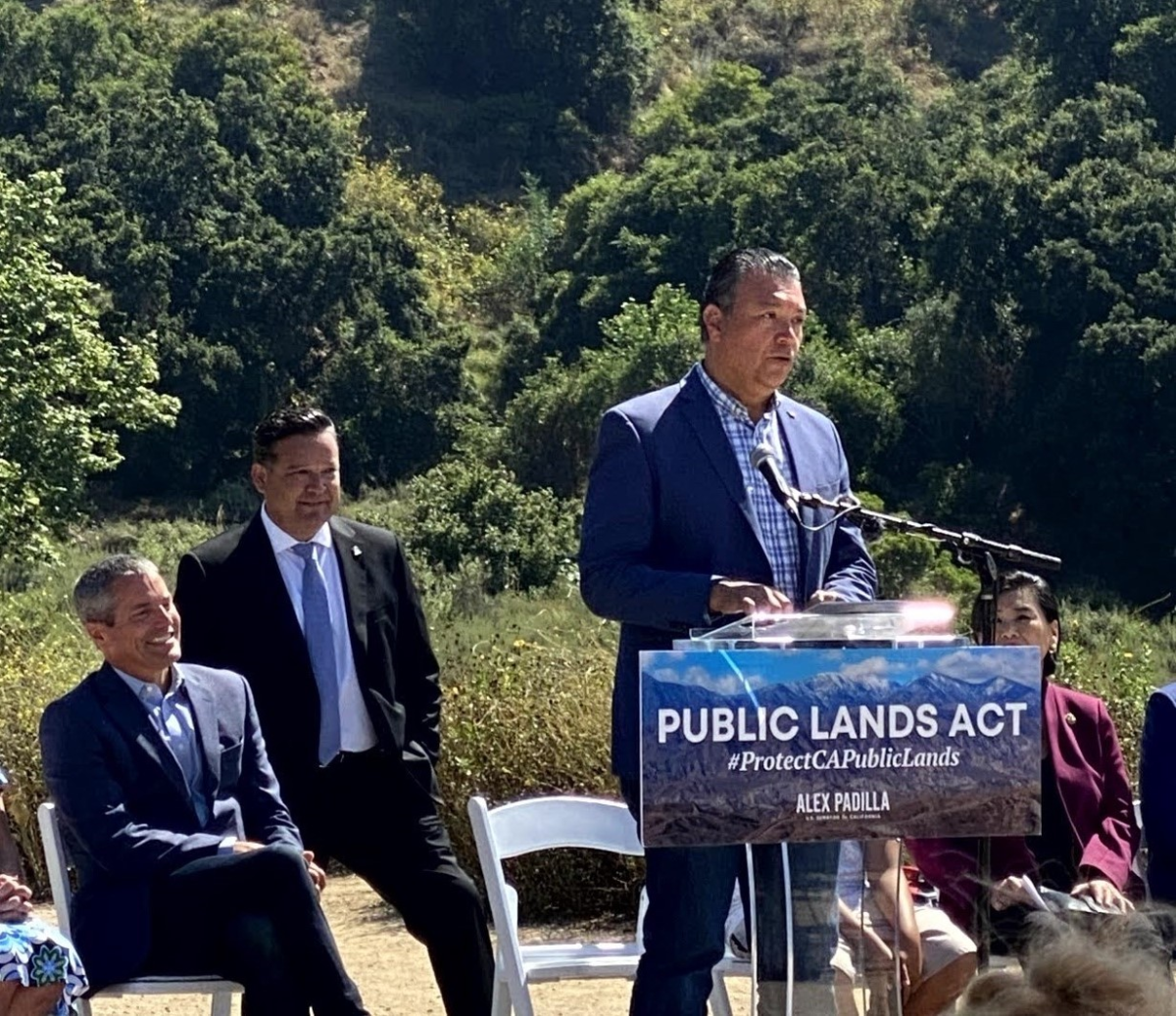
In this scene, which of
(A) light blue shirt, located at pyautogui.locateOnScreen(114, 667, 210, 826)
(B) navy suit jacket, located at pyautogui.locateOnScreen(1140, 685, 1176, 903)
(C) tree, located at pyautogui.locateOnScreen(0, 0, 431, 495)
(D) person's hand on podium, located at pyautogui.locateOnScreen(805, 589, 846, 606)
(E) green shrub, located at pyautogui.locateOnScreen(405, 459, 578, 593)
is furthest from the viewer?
(C) tree, located at pyautogui.locateOnScreen(0, 0, 431, 495)

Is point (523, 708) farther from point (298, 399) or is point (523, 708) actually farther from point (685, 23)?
point (685, 23)

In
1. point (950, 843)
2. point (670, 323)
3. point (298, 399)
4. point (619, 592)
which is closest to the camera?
point (619, 592)

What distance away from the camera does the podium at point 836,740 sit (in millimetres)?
3369

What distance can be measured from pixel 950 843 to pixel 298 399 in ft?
145

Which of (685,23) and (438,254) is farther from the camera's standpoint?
(685,23)

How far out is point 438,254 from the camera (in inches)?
2280

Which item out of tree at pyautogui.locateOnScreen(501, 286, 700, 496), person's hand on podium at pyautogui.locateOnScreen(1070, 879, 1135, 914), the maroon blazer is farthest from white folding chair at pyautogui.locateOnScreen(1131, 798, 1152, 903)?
tree at pyautogui.locateOnScreen(501, 286, 700, 496)

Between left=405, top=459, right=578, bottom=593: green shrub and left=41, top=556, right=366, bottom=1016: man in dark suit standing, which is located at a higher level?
left=41, top=556, right=366, bottom=1016: man in dark suit standing

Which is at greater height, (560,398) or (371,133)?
(371,133)

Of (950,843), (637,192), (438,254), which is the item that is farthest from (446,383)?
(950,843)

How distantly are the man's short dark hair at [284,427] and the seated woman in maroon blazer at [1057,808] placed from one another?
164cm

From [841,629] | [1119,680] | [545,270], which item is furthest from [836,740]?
[545,270]

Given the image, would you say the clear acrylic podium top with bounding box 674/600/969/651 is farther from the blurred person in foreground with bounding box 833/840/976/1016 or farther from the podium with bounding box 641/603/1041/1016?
the blurred person in foreground with bounding box 833/840/976/1016

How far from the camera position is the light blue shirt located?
4891mm
